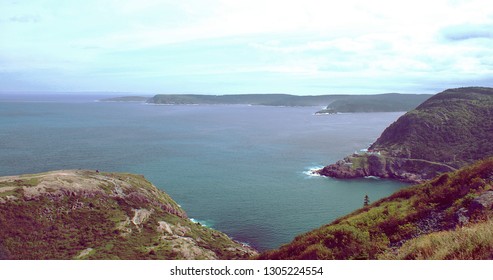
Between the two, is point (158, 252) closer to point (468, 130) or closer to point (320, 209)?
point (320, 209)

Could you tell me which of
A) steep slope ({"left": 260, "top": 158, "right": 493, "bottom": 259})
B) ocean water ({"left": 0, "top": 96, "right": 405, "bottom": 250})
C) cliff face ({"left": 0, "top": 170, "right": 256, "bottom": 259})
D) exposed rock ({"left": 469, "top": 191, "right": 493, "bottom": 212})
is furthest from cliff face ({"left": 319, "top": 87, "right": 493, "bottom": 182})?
exposed rock ({"left": 469, "top": 191, "right": 493, "bottom": 212})

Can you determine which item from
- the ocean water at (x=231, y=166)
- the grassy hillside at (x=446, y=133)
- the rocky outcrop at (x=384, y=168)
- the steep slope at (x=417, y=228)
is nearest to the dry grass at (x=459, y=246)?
the steep slope at (x=417, y=228)

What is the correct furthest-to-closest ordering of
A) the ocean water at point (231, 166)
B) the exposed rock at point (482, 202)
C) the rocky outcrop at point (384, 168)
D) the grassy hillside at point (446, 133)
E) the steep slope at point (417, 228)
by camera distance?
the grassy hillside at point (446, 133), the rocky outcrop at point (384, 168), the ocean water at point (231, 166), the exposed rock at point (482, 202), the steep slope at point (417, 228)

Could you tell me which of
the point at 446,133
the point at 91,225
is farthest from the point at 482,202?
the point at 446,133

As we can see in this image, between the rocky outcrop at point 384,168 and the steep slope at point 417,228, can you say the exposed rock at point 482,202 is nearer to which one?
the steep slope at point 417,228

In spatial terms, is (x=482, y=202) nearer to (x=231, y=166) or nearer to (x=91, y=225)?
(x=91, y=225)
